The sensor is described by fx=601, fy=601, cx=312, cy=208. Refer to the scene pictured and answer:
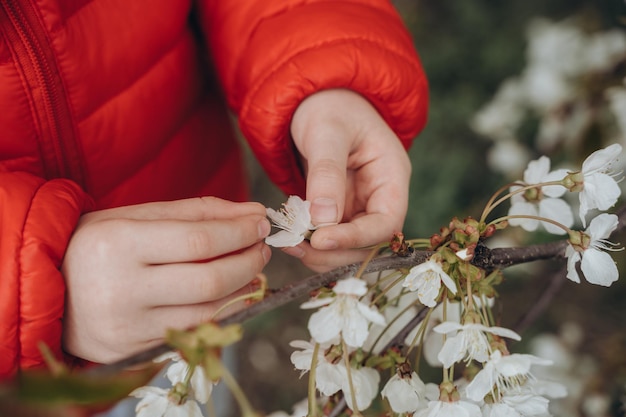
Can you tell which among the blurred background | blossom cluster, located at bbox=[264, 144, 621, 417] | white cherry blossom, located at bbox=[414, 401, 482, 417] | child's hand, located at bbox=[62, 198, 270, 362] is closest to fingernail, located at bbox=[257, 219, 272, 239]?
child's hand, located at bbox=[62, 198, 270, 362]

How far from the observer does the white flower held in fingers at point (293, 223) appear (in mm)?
572

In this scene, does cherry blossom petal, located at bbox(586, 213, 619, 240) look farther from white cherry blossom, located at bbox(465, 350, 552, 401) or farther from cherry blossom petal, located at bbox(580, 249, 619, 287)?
white cherry blossom, located at bbox(465, 350, 552, 401)

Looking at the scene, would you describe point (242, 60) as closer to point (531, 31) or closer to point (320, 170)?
point (320, 170)

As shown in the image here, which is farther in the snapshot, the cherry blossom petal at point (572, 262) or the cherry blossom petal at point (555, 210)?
the cherry blossom petal at point (555, 210)

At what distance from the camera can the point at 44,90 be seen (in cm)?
70

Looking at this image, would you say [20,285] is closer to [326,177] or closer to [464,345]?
[326,177]

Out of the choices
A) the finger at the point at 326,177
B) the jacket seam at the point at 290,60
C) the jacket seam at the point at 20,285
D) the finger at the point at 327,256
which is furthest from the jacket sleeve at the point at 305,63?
the jacket seam at the point at 20,285

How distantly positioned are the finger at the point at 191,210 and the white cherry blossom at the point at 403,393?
0.71 feet

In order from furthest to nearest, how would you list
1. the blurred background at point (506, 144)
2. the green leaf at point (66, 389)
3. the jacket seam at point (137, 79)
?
the blurred background at point (506, 144), the jacket seam at point (137, 79), the green leaf at point (66, 389)

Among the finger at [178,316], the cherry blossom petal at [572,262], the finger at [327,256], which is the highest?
the cherry blossom petal at [572,262]

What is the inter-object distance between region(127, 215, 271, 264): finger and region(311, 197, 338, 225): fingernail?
3.0 inches

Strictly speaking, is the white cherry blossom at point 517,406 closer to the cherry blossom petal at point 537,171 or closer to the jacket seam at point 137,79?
the cherry blossom petal at point 537,171

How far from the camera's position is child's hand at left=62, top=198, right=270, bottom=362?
572 millimetres

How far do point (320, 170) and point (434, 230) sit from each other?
0.93m
